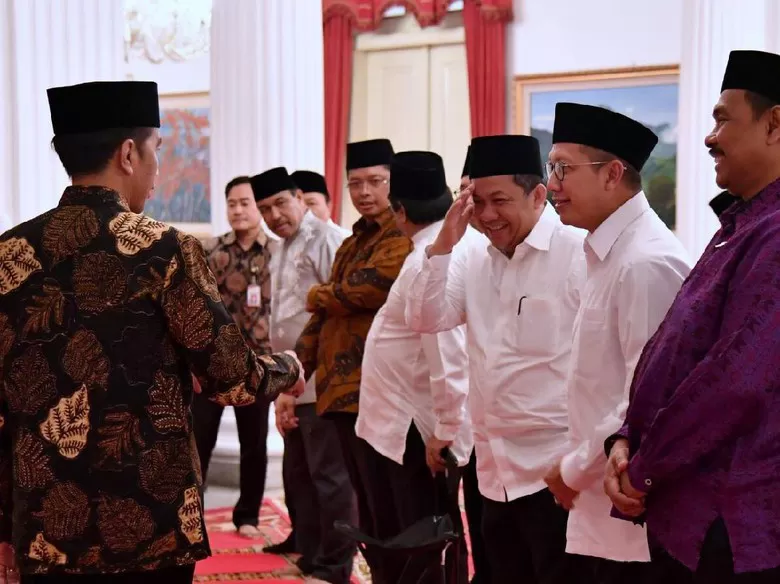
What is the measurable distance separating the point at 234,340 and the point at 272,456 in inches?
171

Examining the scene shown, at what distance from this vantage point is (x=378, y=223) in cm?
417

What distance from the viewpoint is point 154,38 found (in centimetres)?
1012

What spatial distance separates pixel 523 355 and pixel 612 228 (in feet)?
1.88

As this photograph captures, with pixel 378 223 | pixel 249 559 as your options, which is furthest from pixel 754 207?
pixel 249 559

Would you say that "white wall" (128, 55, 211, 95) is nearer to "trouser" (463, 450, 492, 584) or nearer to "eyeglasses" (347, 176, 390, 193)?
"eyeglasses" (347, 176, 390, 193)

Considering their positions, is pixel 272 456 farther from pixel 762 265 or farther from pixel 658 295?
pixel 762 265

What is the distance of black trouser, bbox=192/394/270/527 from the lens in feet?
18.7

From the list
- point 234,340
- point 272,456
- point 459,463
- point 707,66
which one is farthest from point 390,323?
point 707,66

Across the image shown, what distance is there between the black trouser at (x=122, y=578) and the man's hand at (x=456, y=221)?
4.02 feet

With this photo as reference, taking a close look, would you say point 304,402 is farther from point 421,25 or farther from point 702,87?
point 421,25

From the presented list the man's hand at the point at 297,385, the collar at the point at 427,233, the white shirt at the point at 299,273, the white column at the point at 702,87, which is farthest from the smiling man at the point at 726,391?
the white column at the point at 702,87

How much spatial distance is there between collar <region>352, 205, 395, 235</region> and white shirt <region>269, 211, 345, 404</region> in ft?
2.17

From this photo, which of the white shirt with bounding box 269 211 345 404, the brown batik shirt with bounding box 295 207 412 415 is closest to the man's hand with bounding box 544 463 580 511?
the brown batik shirt with bounding box 295 207 412 415

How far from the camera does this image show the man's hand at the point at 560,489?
8.04 feet
